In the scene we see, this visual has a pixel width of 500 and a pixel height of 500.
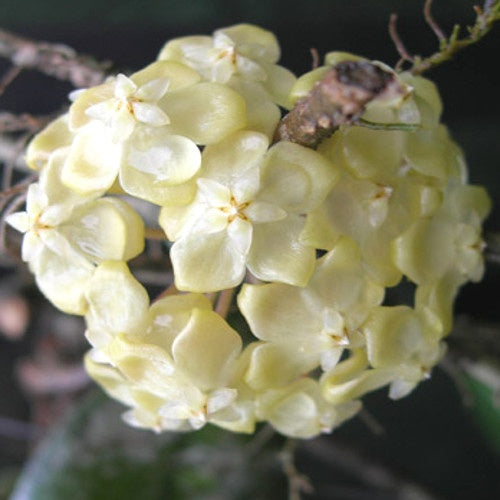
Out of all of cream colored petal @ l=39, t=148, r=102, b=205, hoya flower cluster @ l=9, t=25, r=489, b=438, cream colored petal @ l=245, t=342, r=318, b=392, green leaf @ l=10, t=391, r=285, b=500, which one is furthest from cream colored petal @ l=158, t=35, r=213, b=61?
green leaf @ l=10, t=391, r=285, b=500

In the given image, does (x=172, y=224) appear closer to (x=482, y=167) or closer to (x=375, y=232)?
(x=375, y=232)

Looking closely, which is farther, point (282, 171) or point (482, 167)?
point (482, 167)

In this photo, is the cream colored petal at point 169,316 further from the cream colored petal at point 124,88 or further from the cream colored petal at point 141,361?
the cream colored petal at point 124,88

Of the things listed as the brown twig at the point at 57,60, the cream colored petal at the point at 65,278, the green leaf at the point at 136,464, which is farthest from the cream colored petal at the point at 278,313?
the green leaf at the point at 136,464

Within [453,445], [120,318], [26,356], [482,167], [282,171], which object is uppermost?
[282,171]

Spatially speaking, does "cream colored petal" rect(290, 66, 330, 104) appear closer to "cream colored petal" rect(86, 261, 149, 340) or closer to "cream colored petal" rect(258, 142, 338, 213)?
"cream colored petal" rect(258, 142, 338, 213)

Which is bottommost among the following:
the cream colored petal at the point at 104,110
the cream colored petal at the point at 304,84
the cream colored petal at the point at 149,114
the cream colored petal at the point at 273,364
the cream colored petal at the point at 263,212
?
the cream colored petal at the point at 273,364

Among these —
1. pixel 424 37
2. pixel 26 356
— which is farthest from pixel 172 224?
pixel 26 356
